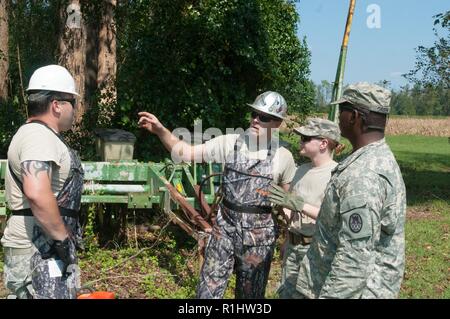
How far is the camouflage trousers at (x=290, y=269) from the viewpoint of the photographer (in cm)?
355

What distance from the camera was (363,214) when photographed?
8.36ft

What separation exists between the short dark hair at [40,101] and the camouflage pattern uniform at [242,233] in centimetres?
147

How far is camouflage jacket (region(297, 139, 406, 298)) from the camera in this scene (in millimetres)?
2562

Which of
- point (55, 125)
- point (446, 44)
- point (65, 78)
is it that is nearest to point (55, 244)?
point (55, 125)

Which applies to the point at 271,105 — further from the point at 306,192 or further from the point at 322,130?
the point at 306,192

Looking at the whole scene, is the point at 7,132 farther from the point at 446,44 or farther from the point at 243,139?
the point at 446,44

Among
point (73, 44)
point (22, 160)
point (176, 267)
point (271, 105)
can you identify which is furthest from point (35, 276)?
point (73, 44)

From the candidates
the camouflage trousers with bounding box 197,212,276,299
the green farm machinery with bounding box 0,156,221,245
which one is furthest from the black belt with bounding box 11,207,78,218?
the green farm machinery with bounding box 0,156,221,245

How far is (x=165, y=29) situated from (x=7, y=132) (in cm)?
299

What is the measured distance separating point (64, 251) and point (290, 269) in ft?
4.88

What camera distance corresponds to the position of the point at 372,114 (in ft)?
8.98

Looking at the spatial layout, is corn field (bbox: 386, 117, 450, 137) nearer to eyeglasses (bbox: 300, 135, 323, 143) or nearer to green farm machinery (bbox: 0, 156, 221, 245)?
green farm machinery (bbox: 0, 156, 221, 245)

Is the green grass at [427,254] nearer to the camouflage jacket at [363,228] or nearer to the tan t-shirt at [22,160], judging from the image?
the camouflage jacket at [363,228]
